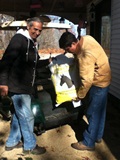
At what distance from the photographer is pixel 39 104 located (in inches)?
212

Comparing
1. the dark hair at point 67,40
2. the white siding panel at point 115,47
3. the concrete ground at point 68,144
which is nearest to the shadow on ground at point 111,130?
the concrete ground at point 68,144

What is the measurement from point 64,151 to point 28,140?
609 mm

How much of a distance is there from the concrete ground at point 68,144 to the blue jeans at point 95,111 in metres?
0.22

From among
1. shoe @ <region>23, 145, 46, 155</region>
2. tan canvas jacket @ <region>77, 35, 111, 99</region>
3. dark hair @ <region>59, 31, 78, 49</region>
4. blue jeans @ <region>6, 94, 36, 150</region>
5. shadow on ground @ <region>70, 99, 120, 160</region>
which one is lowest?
shadow on ground @ <region>70, 99, 120, 160</region>

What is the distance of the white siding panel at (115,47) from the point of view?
26.2ft

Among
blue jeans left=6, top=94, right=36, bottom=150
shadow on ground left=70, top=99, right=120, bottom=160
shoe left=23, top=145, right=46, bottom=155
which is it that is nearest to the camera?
blue jeans left=6, top=94, right=36, bottom=150

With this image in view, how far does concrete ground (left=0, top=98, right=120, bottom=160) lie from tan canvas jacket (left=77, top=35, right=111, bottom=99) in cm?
95

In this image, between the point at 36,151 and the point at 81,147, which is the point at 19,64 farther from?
the point at 81,147

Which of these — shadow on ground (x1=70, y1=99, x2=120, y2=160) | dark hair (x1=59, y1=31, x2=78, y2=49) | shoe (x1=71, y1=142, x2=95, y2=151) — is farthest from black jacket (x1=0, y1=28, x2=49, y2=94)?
shadow on ground (x1=70, y1=99, x2=120, y2=160)

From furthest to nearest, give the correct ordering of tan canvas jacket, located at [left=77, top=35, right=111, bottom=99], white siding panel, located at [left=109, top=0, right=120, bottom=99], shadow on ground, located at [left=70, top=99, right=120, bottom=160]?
white siding panel, located at [left=109, top=0, right=120, bottom=99], shadow on ground, located at [left=70, top=99, right=120, bottom=160], tan canvas jacket, located at [left=77, top=35, right=111, bottom=99]

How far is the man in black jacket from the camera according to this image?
14.6ft

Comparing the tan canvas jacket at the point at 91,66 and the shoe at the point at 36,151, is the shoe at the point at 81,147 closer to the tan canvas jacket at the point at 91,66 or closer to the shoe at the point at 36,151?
the shoe at the point at 36,151

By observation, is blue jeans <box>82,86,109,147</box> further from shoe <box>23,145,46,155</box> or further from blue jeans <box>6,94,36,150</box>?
blue jeans <box>6,94,36,150</box>

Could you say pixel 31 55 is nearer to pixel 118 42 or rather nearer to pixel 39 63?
pixel 39 63
